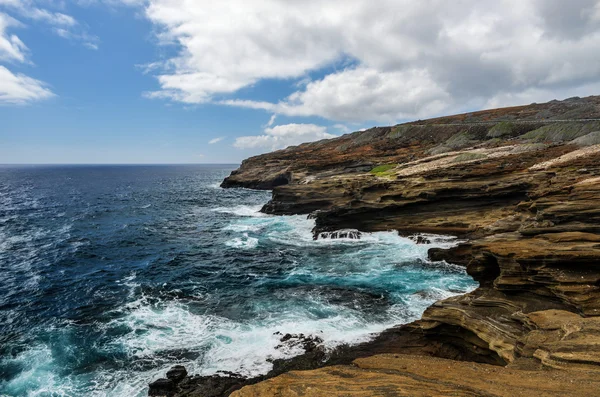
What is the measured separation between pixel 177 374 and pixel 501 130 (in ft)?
274

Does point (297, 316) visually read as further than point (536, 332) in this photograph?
Yes

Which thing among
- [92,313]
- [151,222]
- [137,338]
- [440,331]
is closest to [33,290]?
[92,313]

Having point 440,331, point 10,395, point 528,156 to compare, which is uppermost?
point 528,156

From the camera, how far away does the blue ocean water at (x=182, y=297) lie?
17.6 meters

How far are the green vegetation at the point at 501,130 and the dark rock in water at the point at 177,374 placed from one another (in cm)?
8090

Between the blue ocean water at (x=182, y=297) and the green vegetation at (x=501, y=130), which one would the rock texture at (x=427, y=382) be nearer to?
the blue ocean water at (x=182, y=297)

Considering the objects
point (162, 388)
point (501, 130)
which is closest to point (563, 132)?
point (501, 130)

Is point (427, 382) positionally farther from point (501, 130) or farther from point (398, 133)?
point (398, 133)

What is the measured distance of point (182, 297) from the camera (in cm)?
2595

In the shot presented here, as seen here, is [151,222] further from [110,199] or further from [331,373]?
[331,373]

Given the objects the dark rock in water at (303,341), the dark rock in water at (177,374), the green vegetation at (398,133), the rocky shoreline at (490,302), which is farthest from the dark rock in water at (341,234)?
the green vegetation at (398,133)

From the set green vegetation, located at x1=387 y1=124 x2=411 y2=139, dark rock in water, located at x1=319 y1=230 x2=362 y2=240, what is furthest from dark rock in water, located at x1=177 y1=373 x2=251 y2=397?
green vegetation, located at x1=387 y1=124 x2=411 y2=139

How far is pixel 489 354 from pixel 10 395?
22.4m

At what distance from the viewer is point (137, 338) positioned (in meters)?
19.9
